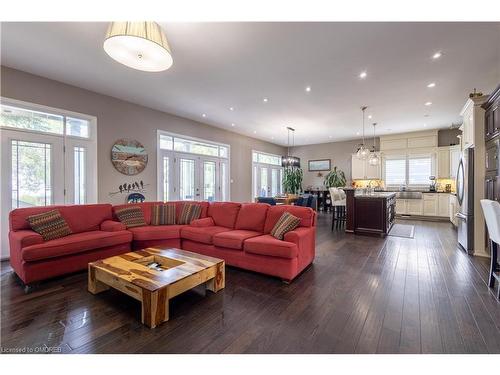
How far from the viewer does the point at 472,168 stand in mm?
3951

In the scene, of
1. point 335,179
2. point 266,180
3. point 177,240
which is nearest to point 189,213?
point 177,240

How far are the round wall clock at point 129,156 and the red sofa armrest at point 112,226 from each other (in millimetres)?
1661

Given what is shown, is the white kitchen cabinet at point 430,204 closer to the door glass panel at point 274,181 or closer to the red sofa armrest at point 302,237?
the door glass panel at point 274,181

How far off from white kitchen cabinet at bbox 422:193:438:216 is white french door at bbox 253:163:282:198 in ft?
17.6

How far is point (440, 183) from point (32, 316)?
10412 mm

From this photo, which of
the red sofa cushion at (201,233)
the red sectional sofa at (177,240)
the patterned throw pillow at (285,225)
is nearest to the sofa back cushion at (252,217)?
the red sectional sofa at (177,240)

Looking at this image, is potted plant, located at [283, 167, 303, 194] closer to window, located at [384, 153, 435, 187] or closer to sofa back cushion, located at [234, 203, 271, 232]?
window, located at [384, 153, 435, 187]

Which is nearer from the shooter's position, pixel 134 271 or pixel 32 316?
pixel 32 316

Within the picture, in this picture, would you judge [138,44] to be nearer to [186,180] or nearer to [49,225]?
[49,225]

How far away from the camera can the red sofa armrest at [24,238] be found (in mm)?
2755

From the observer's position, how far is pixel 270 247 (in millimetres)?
2893

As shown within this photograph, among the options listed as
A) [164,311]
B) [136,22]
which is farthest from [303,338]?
[136,22]

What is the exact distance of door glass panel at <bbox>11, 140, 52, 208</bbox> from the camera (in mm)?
3783
